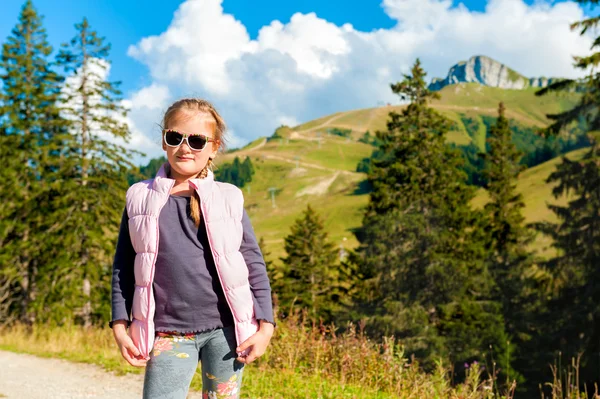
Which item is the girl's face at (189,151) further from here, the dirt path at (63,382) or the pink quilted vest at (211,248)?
the dirt path at (63,382)

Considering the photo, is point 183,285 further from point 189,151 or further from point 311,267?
point 311,267

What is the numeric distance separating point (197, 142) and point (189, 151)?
0.06m

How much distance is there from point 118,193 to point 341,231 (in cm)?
11833

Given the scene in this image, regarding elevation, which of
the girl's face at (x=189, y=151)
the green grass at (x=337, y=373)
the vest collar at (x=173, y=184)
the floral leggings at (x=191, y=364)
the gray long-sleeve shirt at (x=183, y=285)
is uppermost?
the girl's face at (x=189, y=151)

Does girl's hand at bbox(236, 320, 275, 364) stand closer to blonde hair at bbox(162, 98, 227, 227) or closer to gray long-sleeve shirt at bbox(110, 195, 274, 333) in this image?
gray long-sleeve shirt at bbox(110, 195, 274, 333)

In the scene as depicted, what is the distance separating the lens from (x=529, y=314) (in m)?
34.1

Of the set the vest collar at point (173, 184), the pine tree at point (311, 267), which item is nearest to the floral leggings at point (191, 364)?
the vest collar at point (173, 184)

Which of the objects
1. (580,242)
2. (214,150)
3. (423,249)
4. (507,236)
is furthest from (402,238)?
(214,150)

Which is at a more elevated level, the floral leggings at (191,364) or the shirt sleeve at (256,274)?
the shirt sleeve at (256,274)

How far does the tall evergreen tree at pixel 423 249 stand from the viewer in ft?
92.1

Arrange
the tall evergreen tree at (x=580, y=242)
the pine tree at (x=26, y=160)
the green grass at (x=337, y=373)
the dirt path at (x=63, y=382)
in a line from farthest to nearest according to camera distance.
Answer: the pine tree at (x=26, y=160) < the tall evergreen tree at (x=580, y=242) < the dirt path at (x=63, y=382) < the green grass at (x=337, y=373)

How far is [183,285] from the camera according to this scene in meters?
2.49

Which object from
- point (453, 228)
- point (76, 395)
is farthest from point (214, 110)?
point (453, 228)

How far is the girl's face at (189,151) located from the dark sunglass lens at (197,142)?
0.06 ft
